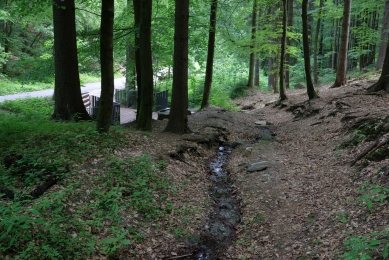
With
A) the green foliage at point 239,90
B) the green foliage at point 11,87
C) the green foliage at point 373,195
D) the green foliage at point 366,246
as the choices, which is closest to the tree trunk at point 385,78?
the green foliage at point 373,195

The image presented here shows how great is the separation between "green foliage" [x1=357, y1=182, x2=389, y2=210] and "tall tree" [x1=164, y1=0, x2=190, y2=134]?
6.84 metres

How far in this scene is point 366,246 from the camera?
3943 mm

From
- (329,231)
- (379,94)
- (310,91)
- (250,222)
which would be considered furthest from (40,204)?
(310,91)

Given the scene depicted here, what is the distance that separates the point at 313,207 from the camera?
628cm

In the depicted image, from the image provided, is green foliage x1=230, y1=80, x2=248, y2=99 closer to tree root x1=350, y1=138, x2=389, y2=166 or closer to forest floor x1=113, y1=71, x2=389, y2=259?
forest floor x1=113, y1=71, x2=389, y2=259

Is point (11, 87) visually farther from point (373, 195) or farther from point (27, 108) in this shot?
point (373, 195)

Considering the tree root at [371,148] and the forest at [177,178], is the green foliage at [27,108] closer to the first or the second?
the forest at [177,178]

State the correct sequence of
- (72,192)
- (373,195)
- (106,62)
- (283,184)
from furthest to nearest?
(106,62), (283,184), (72,192), (373,195)

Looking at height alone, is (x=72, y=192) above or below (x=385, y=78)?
below

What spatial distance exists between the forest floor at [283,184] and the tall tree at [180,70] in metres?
0.64

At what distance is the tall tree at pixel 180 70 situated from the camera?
10805 millimetres

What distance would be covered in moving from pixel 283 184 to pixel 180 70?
5.67m

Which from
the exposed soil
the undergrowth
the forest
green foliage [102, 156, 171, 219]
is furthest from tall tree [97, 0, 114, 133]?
green foliage [102, 156, 171, 219]

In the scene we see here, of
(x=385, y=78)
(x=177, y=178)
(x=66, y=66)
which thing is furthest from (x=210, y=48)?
(x=177, y=178)
